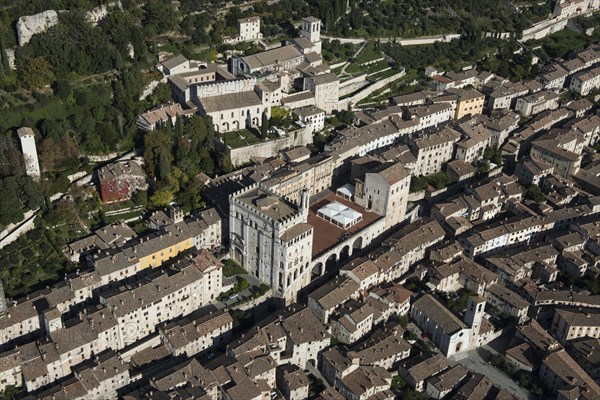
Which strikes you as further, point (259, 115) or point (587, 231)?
point (259, 115)

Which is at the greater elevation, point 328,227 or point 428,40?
point 428,40

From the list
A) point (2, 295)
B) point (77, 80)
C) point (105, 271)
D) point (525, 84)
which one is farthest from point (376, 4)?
point (2, 295)

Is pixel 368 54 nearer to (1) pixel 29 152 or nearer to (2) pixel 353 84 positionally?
(2) pixel 353 84

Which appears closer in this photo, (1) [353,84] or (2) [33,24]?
(2) [33,24]

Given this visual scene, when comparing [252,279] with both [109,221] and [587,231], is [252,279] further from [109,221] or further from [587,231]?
[587,231]

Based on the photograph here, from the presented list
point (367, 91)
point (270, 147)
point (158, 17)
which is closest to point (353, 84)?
point (367, 91)

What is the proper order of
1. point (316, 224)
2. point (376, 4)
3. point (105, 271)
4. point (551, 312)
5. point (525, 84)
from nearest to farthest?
point (105, 271)
point (551, 312)
point (316, 224)
point (525, 84)
point (376, 4)

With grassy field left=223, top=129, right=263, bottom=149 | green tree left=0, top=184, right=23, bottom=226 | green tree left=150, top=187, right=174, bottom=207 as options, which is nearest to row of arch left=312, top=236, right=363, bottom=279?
green tree left=150, top=187, right=174, bottom=207

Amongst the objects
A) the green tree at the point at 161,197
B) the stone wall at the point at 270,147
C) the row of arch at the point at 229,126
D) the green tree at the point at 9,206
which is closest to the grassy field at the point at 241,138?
the row of arch at the point at 229,126
